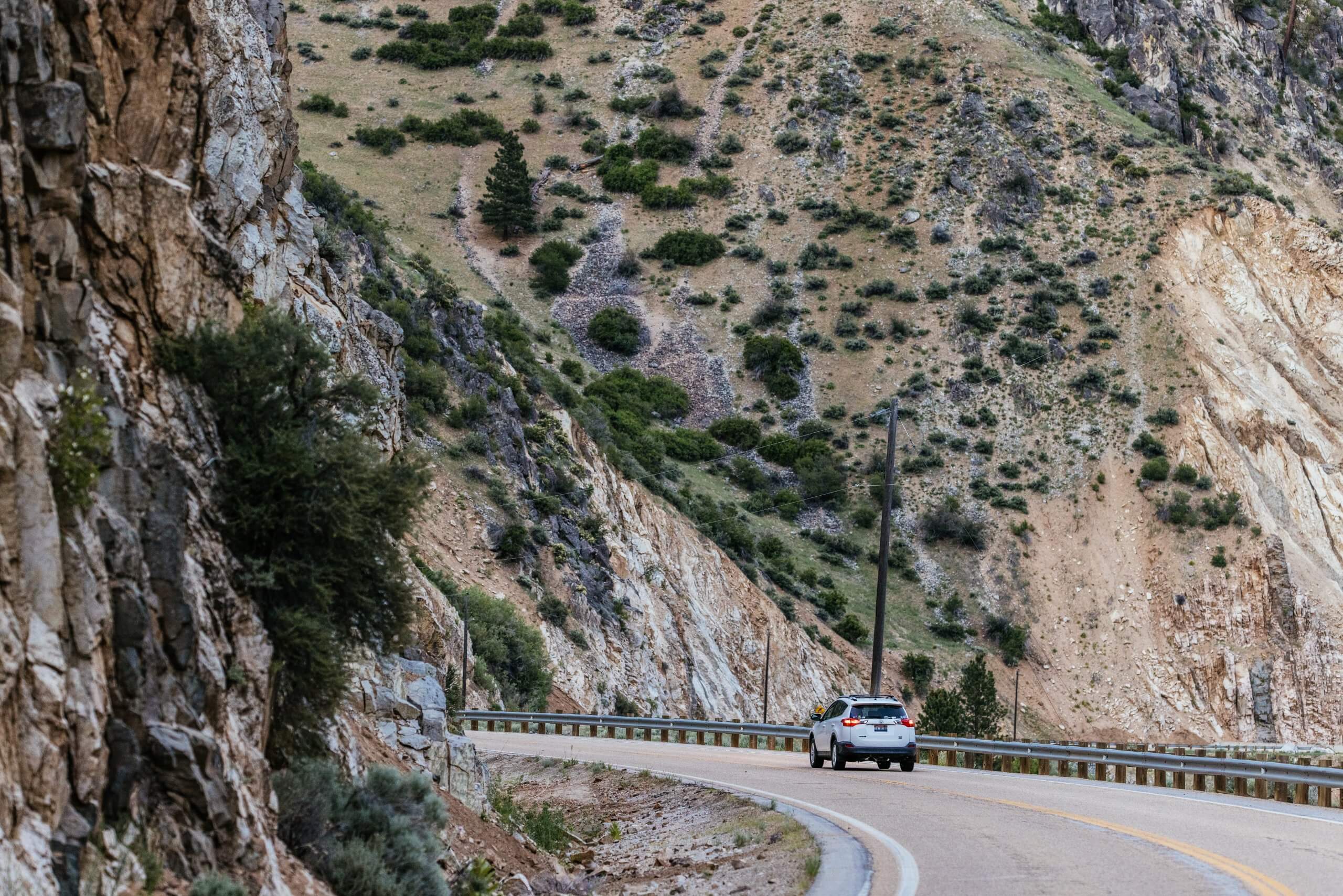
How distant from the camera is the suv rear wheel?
2366 centimetres

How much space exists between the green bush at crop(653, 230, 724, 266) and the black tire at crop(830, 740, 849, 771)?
210ft

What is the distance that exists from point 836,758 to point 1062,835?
34.4ft

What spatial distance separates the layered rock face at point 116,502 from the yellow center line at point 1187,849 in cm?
725

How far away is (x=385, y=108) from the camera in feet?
329

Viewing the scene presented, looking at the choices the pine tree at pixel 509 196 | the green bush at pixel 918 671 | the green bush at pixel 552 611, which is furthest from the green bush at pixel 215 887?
the pine tree at pixel 509 196

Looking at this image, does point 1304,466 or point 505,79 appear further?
point 505,79

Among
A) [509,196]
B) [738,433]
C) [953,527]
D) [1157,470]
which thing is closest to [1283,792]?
[953,527]

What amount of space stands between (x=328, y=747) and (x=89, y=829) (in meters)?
4.78

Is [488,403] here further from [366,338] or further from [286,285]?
[286,285]

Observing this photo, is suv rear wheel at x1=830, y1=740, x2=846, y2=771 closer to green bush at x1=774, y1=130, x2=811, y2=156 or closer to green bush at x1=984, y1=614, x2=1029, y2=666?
green bush at x1=984, y1=614, x2=1029, y2=666

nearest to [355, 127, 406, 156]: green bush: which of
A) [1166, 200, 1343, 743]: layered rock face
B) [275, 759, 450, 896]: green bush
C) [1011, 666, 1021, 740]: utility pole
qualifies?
[1166, 200, 1343, 743]: layered rock face

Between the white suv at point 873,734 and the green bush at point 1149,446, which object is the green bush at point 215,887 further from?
the green bush at point 1149,446

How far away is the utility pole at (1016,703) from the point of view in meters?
53.3

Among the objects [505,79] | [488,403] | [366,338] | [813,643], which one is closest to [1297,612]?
[813,643]
